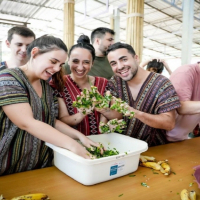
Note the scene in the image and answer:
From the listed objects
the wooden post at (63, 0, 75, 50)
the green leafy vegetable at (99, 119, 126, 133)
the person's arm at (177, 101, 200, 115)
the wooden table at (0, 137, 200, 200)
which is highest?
the wooden post at (63, 0, 75, 50)

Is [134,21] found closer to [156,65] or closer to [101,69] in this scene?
[156,65]

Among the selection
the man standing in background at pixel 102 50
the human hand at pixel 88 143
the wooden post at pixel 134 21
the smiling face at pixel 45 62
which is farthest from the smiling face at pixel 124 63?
the wooden post at pixel 134 21

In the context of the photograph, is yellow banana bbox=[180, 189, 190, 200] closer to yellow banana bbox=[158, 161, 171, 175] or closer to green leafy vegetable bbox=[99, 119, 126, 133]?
yellow banana bbox=[158, 161, 171, 175]

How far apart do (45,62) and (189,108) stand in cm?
123

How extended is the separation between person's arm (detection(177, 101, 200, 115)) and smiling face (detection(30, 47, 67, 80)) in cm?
111

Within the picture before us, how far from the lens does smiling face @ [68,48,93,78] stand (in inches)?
78.9

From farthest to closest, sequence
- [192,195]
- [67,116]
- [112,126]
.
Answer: [67,116]
[112,126]
[192,195]

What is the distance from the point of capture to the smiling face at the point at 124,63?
2.03 meters

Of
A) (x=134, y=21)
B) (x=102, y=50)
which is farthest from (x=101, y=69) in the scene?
(x=134, y=21)

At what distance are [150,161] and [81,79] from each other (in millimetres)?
893

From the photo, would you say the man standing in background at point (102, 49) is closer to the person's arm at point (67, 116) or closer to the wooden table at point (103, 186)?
the person's arm at point (67, 116)

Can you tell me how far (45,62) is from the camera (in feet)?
4.87

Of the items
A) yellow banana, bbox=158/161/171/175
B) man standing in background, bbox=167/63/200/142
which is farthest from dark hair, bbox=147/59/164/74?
yellow banana, bbox=158/161/171/175

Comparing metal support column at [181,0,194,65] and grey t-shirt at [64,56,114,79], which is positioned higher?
metal support column at [181,0,194,65]
